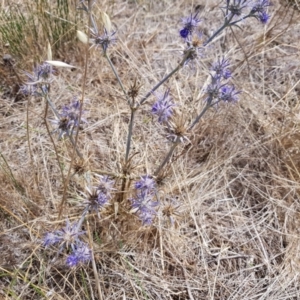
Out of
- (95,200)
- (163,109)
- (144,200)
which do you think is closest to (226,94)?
(163,109)

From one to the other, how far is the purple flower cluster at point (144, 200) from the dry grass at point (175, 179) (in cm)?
8

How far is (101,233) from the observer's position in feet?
5.62

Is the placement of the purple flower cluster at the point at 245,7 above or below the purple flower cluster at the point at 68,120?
above

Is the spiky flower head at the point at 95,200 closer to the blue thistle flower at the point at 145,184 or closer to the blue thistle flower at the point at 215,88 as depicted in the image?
the blue thistle flower at the point at 145,184

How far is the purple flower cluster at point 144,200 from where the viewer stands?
155 centimetres

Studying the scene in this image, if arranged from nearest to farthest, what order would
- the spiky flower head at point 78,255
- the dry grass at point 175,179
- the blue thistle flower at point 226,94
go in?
the spiky flower head at point 78,255 → the blue thistle flower at point 226,94 → the dry grass at point 175,179

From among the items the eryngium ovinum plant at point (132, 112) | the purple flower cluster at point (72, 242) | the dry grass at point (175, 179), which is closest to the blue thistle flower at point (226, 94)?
the eryngium ovinum plant at point (132, 112)

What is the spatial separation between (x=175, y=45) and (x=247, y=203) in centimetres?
103

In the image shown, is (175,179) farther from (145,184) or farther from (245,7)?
(245,7)

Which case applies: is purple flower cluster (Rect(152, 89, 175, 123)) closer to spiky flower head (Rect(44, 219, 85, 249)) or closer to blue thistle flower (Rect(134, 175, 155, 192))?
blue thistle flower (Rect(134, 175, 155, 192))

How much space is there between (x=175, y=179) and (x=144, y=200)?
0.38 m

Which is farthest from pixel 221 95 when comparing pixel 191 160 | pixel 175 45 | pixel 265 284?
pixel 175 45

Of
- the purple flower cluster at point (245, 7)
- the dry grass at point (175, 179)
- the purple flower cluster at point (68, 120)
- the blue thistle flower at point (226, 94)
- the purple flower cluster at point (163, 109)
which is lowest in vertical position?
the dry grass at point (175, 179)

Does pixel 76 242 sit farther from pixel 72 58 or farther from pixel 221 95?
pixel 72 58
